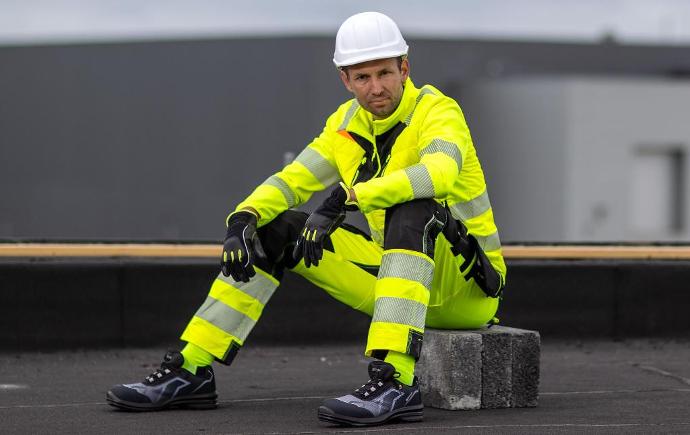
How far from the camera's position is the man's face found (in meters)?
5.71

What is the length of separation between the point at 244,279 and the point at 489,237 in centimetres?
103

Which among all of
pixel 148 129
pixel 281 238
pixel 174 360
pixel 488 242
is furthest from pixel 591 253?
pixel 148 129

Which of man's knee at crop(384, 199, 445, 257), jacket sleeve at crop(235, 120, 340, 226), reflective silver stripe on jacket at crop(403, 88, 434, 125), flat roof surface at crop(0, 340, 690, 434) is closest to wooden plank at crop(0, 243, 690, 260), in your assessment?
flat roof surface at crop(0, 340, 690, 434)

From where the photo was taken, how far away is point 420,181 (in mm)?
5398

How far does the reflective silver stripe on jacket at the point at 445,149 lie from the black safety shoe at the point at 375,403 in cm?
82

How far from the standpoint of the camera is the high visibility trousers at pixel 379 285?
5.35 metres

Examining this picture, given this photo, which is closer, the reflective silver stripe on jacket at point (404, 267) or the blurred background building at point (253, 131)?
the reflective silver stripe on jacket at point (404, 267)

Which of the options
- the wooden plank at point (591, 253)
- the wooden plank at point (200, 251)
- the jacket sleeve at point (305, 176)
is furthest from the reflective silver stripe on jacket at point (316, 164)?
the wooden plank at point (591, 253)

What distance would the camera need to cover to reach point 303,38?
95.1ft

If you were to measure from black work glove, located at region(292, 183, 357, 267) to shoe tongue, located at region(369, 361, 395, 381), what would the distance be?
437 millimetres

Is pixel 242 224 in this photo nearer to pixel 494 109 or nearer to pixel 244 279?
pixel 244 279

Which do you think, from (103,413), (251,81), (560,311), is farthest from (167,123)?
(103,413)

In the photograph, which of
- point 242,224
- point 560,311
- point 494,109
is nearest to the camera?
point 242,224

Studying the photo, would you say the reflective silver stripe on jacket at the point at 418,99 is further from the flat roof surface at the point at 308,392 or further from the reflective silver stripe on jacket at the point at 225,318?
the flat roof surface at the point at 308,392
